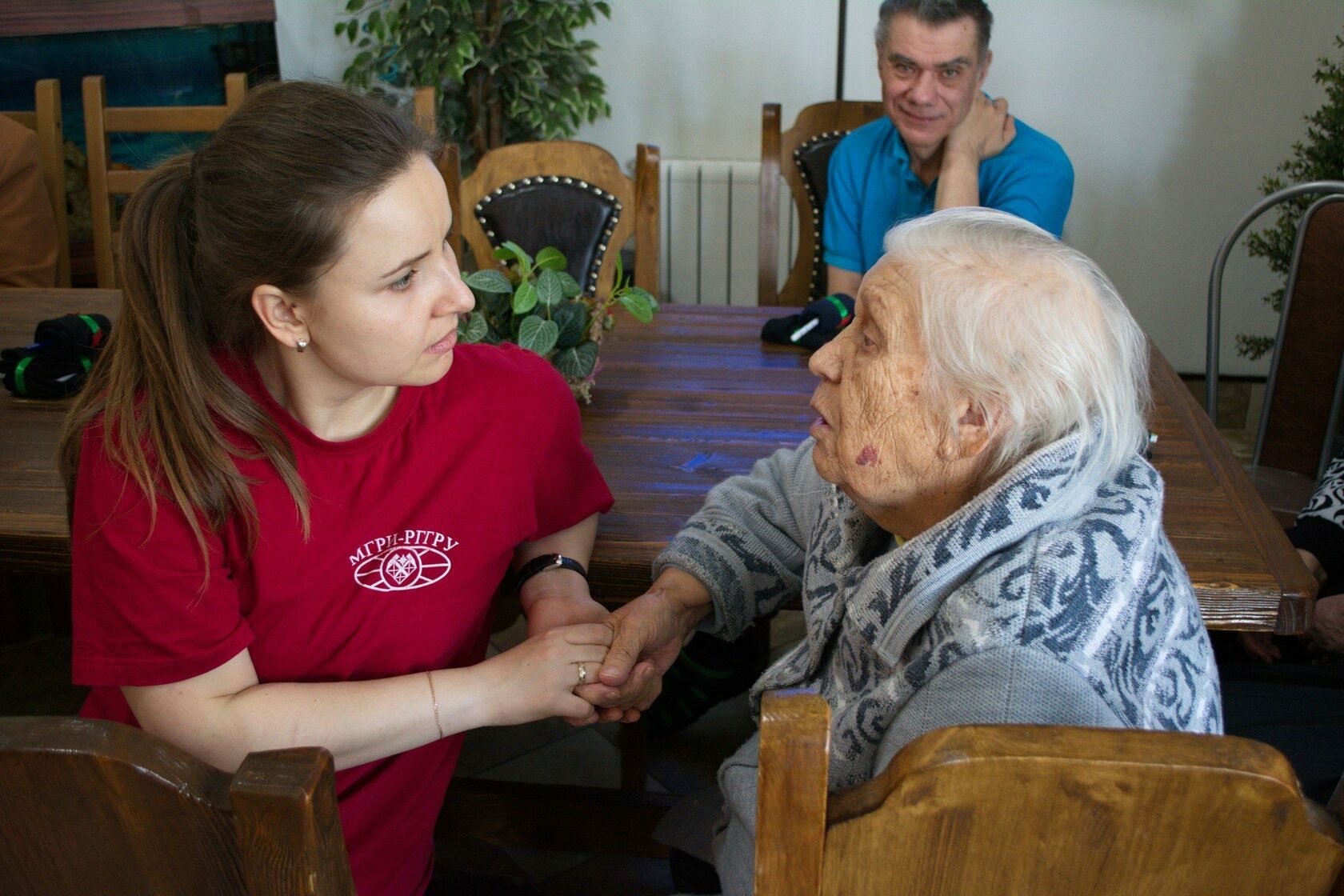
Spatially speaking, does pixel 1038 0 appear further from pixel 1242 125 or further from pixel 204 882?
pixel 204 882

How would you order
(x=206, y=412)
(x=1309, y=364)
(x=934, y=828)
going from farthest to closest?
(x=1309, y=364) < (x=206, y=412) < (x=934, y=828)

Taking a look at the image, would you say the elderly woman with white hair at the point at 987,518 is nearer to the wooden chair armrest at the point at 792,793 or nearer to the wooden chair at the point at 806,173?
the wooden chair armrest at the point at 792,793

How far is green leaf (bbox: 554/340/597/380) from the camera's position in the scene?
1.81m

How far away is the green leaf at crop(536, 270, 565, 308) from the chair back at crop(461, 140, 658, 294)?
966mm

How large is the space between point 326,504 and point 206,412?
151 millimetres

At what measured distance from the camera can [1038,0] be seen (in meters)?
3.82

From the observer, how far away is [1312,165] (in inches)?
134

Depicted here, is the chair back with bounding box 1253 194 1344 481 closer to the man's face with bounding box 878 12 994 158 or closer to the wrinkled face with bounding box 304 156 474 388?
the man's face with bounding box 878 12 994 158

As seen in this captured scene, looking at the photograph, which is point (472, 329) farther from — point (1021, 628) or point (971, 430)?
point (1021, 628)

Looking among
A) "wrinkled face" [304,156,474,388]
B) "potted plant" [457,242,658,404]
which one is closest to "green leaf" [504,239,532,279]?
"potted plant" [457,242,658,404]

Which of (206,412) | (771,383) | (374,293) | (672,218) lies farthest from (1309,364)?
(672,218)

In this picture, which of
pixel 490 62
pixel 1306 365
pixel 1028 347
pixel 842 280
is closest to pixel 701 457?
pixel 1028 347

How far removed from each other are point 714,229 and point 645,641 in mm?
3125

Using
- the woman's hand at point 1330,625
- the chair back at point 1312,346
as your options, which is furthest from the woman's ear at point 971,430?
the chair back at point 1312,346
